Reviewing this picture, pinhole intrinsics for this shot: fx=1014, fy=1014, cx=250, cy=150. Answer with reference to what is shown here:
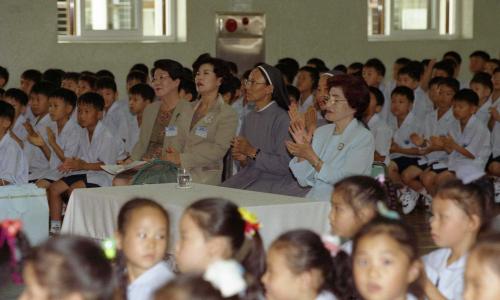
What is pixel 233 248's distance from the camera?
3.42 meters

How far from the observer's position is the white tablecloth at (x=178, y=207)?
180 inches

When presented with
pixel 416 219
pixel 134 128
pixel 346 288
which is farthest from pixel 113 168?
pixel 346 288

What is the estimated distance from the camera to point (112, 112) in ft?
29.0

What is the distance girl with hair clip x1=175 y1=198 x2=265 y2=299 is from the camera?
11.0 ft

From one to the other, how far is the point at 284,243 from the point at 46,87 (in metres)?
5.68

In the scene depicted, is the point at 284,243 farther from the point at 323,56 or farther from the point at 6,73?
the point at 323,56

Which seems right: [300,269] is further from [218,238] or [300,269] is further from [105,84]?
[105,84]

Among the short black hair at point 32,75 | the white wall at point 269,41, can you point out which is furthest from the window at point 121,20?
the short black hair at point 32,75

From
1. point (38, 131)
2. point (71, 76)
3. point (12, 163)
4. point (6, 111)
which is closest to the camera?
point (12, 163)

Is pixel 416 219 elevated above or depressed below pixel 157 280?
below

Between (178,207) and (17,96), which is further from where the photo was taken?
(17,96)

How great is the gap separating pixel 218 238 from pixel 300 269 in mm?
350

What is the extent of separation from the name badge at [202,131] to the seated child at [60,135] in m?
1.55

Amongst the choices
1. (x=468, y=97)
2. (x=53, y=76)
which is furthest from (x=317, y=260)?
(x=53, y=76)
